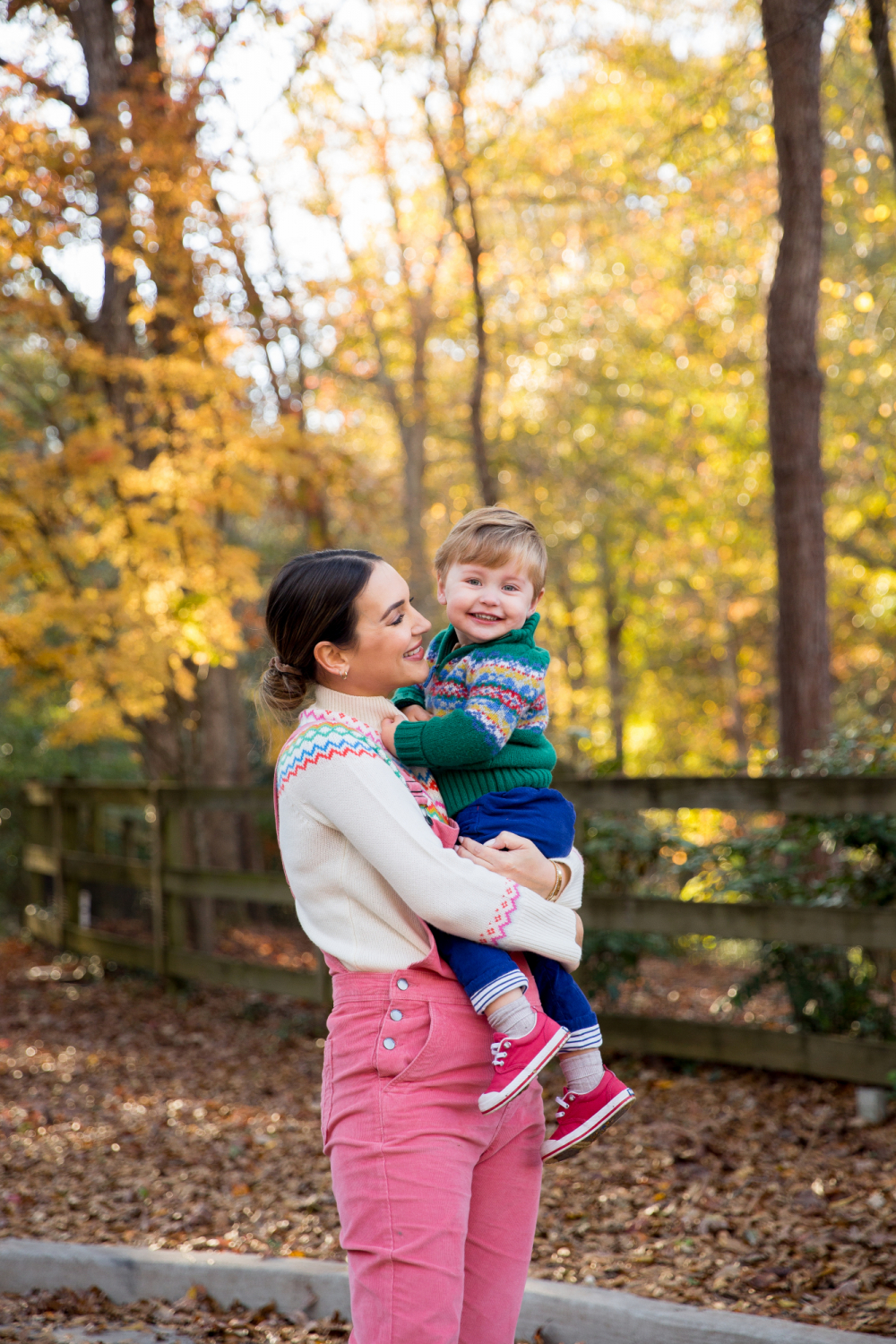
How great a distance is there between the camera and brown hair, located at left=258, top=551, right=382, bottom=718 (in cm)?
181

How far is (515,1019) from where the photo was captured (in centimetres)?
171

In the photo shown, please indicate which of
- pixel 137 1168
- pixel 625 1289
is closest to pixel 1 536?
pixel 137 1168

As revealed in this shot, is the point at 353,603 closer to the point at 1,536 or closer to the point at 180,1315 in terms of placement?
the point at 180,1315

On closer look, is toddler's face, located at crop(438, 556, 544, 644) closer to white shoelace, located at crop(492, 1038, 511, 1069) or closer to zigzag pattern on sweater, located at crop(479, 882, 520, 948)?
zigzag pattern on sweater, located at crop(479, 882, 520, 948)

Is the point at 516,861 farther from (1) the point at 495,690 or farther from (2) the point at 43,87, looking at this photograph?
(2) the point at 43,87

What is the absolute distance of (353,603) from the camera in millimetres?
1810

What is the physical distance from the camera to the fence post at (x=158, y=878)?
6852mm

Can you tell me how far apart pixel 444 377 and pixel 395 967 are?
58.3ft

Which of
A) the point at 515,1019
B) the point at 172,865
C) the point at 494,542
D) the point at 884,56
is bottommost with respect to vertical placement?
the point at 172,865

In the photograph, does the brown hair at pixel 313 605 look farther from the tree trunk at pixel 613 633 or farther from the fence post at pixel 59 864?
the tree trunk at pixel 613 633

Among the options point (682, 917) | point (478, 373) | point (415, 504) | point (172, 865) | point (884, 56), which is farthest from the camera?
point (415, 504)

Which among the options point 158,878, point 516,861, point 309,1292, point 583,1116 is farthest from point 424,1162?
point 158,878

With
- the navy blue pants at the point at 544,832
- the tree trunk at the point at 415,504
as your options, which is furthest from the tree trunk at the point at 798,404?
the tree trunk at the point at 415,504

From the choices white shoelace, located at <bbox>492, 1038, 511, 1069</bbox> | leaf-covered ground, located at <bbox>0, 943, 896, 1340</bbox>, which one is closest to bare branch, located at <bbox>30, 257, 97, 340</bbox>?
leaf-covered ground, located at <bbox>0, 943, 896, 1340</bbox>
